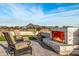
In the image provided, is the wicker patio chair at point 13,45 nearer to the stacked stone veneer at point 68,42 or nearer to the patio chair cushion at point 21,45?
the patio chair cushion at point 21,45

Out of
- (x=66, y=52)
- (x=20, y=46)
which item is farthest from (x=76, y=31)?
(x=20, y=46)

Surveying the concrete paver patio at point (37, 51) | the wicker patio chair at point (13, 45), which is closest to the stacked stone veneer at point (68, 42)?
the concrete paver patio at point (37, 51)

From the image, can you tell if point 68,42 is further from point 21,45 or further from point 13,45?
point 13,45

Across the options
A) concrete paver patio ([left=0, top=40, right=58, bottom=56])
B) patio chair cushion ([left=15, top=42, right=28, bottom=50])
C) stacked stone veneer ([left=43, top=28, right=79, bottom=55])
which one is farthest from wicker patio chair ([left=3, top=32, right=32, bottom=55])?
stacked stone veneer ([left=43, top=28, right=79, bottom=55])

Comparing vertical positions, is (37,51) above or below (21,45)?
below

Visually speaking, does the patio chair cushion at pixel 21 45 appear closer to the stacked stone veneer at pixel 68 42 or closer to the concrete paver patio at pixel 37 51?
the concrete paver patio at pixel 37 51

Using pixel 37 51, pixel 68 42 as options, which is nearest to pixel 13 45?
pixel 37 51

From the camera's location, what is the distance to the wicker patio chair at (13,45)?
4274 mm

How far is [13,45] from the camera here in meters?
4.31

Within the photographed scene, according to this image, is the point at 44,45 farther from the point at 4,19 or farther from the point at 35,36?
the point at 4,19

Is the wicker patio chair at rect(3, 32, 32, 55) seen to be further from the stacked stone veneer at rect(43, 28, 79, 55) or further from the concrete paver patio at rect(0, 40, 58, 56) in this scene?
the stacked stone veneer at rect(43, 28, 79, 55)

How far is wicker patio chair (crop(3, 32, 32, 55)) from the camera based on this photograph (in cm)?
427

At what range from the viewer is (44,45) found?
14.5 ft

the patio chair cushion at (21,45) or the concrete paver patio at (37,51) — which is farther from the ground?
the patio chair cushion at (21,45)
